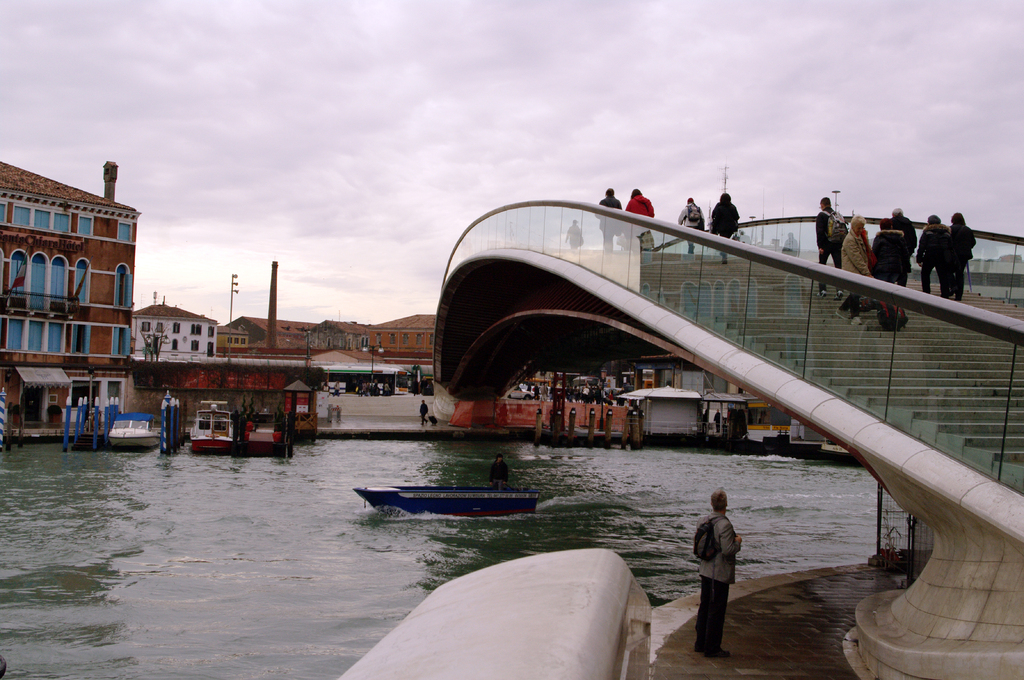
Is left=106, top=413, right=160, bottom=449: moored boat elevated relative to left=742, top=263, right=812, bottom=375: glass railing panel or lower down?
lower down

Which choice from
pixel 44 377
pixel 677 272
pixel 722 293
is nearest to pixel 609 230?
pixel 677 272

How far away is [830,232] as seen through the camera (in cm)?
836

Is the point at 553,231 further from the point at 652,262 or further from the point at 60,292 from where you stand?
the point at 60,292

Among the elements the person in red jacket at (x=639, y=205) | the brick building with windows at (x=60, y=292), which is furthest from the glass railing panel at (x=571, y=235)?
the brick building with windows at (x=60, y=292)

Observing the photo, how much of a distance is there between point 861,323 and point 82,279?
1069 inches

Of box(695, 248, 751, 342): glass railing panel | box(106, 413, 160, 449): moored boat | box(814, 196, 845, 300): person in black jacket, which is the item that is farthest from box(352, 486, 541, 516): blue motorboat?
box(106, 413, 160, 449): moored boat

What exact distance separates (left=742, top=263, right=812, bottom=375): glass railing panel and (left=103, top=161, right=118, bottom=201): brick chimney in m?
31.8

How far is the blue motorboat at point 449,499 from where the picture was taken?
1380 cm

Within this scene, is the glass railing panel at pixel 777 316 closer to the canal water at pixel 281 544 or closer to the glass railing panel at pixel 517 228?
the canal water at pixel 281 544

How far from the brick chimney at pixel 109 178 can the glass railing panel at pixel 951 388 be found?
33586 millimetres

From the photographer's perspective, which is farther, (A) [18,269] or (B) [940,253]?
(A) [18,269]

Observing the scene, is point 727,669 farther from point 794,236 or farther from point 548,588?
point 794,236

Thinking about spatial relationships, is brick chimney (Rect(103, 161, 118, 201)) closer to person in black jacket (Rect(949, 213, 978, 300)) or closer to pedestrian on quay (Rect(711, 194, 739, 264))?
pedestrian on quay (Rect(711, 194, 739, 264))

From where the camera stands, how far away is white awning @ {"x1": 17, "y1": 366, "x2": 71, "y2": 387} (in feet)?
84.5
